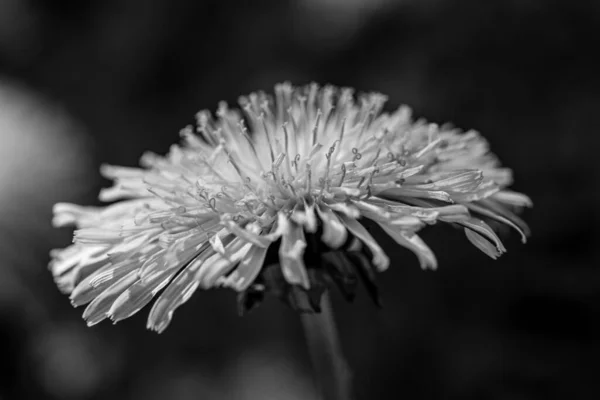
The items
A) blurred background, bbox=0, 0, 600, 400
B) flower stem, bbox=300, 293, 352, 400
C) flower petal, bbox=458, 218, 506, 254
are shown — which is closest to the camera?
flower petal, bbox=458, 218, 506, 254

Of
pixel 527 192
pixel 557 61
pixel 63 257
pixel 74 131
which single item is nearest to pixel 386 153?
pixel 63 257

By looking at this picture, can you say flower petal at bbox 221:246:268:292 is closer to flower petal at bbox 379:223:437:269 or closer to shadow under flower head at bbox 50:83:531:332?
shadow under flower head at bbox 50:83:531:332

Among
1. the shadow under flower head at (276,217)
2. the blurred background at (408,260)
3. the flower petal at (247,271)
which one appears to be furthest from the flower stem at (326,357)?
the blurred background at (408,260)

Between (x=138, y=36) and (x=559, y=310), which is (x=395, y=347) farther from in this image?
(x=138, y=36)

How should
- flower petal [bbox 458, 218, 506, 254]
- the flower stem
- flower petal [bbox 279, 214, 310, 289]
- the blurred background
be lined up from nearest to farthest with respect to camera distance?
flower petal [bbox 279, 214, 310, 289] → flower petal [bbox 458, 218, 506, 254] → the flower stem → the blurred background

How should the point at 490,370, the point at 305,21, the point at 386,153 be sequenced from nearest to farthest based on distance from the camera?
1. the point at 386,153
2. the point at 490,370
3. the point at 305,21

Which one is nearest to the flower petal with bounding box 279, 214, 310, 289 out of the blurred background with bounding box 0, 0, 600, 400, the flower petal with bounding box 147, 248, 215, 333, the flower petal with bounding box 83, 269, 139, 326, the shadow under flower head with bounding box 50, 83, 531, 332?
the shadow under flower head with bounding box 50, 83, 531, 332

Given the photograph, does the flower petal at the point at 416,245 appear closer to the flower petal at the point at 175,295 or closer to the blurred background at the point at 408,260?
the flower petal at the point at 175,295
